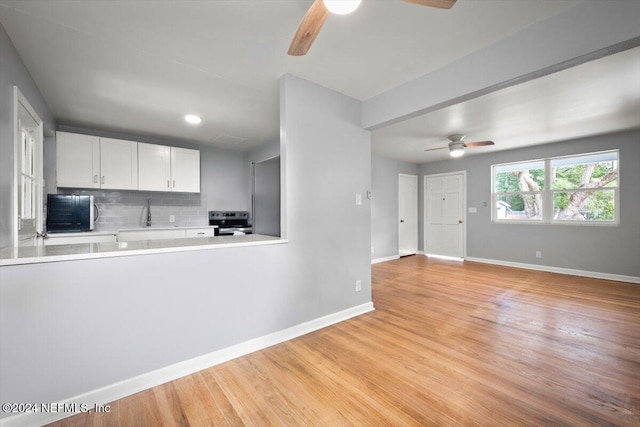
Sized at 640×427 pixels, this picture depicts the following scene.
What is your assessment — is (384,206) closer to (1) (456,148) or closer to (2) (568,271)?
(1) (456,148)

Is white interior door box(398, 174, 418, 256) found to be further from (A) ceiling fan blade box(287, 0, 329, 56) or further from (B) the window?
(A) ceiling fan blade box(287, 0, 329, 56)

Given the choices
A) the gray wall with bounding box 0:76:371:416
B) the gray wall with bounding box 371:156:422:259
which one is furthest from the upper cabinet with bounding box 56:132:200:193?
the gray wall with bounding box 371:156:422:259

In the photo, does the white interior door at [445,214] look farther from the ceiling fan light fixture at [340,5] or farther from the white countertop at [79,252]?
the ceiling fan light fixture at [340,5]

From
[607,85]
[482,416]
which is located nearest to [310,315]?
[482,416]

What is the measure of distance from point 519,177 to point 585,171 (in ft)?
3.24

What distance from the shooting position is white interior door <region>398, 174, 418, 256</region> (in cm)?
673

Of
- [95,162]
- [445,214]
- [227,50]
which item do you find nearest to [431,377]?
[227,50]

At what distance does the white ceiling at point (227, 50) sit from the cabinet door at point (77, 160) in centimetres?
32

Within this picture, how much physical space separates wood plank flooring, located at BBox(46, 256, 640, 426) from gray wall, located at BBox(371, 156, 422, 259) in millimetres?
2998

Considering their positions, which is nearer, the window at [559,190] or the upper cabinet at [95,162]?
the upper cabinet at [95,162]

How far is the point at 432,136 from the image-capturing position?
14.9ft

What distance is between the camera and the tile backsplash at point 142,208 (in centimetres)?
418

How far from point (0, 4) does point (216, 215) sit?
3871mm

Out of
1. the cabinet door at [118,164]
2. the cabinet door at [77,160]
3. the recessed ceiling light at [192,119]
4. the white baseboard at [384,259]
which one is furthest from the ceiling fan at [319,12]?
the white baseboard at [384,259]
